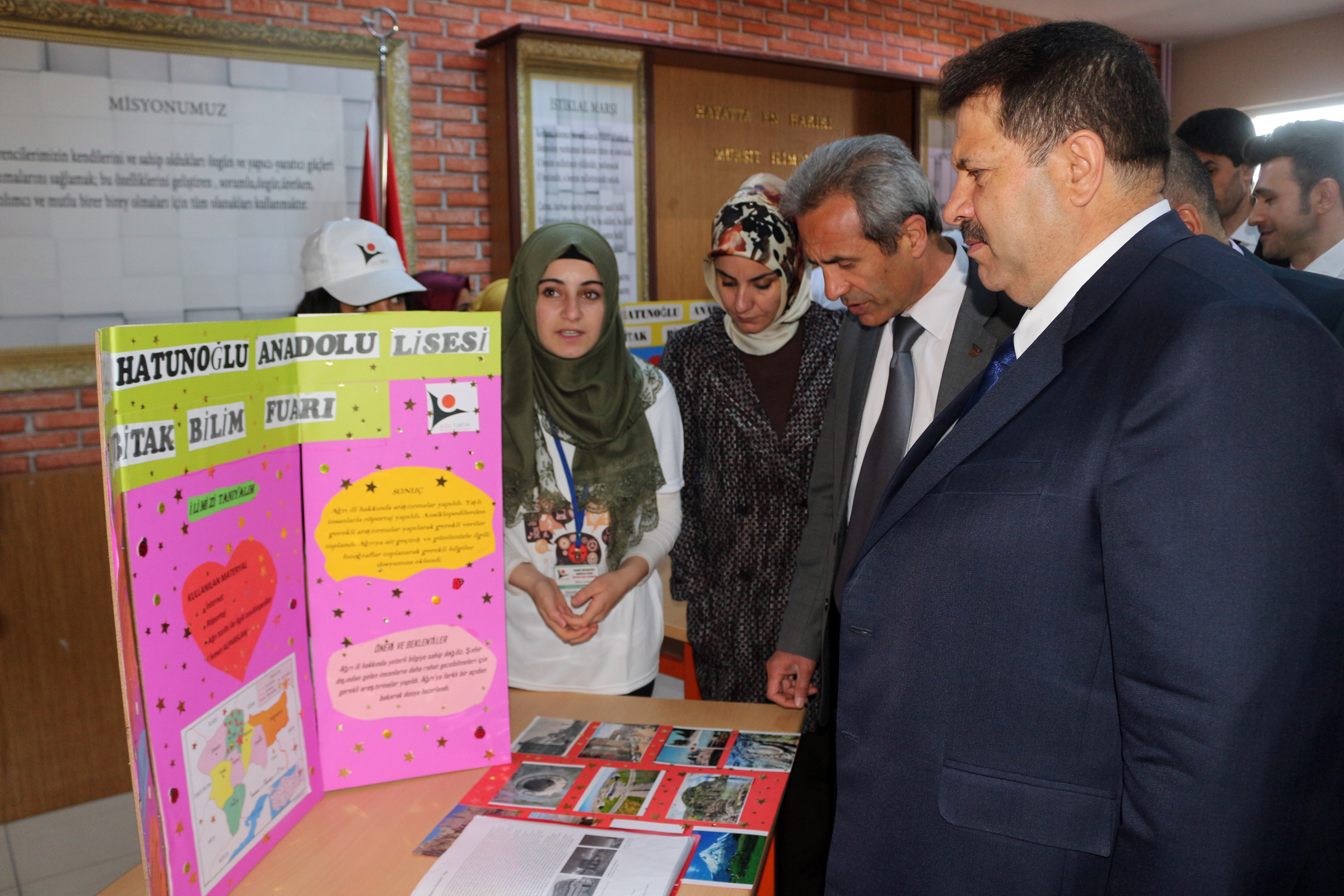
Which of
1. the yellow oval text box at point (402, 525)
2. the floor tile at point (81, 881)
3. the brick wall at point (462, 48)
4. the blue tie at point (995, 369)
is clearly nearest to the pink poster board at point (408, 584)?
the yellow oval text box at point (402, 525)

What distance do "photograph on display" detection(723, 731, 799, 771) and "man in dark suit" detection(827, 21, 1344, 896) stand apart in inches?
10.7

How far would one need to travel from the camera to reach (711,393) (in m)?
2.06

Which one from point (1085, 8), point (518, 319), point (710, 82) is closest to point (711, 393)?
point (518, 319)

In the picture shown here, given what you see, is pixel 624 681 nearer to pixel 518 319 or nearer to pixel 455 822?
pixel 455 822

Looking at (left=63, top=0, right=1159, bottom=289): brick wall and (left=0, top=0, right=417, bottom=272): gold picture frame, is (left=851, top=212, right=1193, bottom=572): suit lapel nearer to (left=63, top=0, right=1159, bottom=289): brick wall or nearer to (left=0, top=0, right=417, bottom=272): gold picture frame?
(left=0, top=0, right=417, bottom=272): gold picture frame

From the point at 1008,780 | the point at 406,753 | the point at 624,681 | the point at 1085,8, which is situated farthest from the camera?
the point at 1085,8

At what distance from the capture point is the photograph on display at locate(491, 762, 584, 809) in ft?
4.06

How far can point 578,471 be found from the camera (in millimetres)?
1774

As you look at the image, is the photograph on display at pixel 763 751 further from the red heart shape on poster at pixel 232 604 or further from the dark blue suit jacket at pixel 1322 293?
the dark blue suit jacket at pixel 1322 293

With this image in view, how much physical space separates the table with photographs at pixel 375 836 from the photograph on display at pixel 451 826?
1 centimetres

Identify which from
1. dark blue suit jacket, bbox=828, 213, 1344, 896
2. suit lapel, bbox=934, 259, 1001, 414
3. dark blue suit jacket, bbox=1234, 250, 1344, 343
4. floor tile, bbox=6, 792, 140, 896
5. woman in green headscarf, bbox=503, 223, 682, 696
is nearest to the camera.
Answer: dark blue suit jacket, bbox=828, 213, 1344, 896

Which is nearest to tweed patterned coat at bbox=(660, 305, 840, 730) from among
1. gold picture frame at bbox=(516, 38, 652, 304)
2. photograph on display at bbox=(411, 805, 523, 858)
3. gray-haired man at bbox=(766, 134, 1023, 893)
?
gray-haired man at bbox=(766, 134, 1023, 893)

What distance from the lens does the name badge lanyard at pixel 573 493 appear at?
1.73 m

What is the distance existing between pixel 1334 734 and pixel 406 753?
112 centimetres
